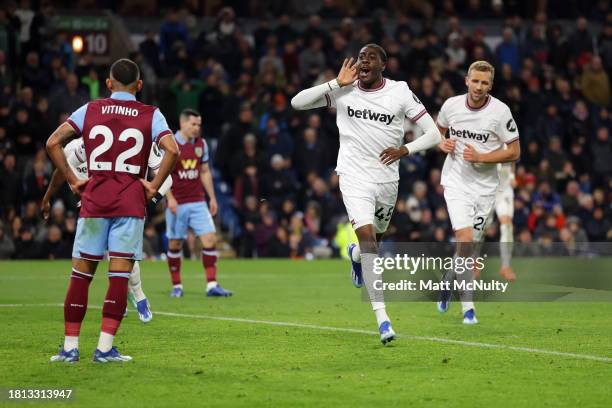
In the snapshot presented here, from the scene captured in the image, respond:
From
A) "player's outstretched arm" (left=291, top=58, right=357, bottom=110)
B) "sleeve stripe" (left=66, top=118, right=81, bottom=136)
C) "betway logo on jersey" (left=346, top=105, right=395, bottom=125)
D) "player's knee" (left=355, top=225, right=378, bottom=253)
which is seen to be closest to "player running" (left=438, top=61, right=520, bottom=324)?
"betway logo on jersey" (left=346, top=105, right=395, bottom=125)

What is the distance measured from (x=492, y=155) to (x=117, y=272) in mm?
5366

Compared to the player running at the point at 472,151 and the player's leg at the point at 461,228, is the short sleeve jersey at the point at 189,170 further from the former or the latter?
the player's leg at the point at 461,228

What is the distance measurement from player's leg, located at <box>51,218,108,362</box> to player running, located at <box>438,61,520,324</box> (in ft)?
16.5

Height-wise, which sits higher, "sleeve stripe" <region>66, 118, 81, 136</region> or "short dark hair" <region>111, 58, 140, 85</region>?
"short dark hair" <region>111, 58, 140, 85</region>

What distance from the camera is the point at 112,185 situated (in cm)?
1022

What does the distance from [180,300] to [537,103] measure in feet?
51.1

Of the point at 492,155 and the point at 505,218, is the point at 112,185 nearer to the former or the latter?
the point at 492,155

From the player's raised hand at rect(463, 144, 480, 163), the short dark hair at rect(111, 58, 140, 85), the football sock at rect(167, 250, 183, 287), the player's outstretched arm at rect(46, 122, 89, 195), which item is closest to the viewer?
the player's outstretched arm at rect(46, 122, 89, 195)

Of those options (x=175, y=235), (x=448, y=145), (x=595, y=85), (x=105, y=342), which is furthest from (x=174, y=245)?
(x=595, y=85)

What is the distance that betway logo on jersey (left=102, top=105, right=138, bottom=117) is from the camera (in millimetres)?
10242

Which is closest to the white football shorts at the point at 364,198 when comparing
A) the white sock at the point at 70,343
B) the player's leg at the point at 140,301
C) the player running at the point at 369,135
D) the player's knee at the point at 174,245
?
the player running at the point at 369,135

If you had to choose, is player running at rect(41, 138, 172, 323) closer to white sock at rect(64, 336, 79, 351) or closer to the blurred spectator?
white sock at rect(64, 336, 79, 351)

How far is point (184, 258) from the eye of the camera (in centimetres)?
2755

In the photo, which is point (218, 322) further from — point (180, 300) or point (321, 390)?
point (321, 390)
